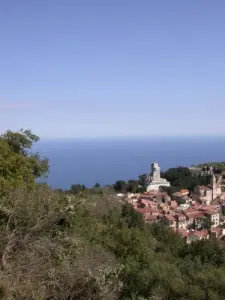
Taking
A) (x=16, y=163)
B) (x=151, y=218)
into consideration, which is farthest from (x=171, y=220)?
(x=16, y=163)

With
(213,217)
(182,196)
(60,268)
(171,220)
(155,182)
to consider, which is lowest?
(213,217)

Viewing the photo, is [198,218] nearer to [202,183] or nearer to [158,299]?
[202,183]

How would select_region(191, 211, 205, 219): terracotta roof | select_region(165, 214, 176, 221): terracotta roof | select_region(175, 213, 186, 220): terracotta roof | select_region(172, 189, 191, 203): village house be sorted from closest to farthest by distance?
select_region(165, 214, 176, 221): terracotta roof → select_region(175, 213, 186, 220): terracotta roof → select_region(191, 211, 205, 219): terracotta roof → select_region(172, 189, 191, 203): village house

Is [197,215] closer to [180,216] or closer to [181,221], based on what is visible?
[180,216]

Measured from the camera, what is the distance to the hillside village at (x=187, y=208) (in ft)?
76.0

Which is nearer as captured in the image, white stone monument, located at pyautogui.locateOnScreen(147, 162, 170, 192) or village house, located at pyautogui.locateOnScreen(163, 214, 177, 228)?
village house, located at pyautogui.locateOnScreen(163, 214, 177, 228)

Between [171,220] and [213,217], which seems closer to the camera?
[171,220]

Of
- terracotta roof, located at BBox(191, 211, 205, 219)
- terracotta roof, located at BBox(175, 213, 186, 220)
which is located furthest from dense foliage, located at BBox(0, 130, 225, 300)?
terracotta roof, located at BBox(191, 211, 205, 219)

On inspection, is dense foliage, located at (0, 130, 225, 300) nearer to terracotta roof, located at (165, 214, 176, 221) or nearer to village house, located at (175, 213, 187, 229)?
terracotta roof, located at (165, 214, 176, 221)

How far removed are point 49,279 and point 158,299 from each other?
7.12 ft

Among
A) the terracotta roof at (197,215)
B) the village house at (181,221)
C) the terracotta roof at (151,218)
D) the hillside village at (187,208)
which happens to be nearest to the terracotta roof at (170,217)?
the hillside village at (187,208)

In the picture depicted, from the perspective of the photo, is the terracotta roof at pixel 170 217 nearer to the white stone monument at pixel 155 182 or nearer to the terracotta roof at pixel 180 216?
the terracotta roof at pixel 180 216

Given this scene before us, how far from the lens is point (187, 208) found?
3062cm

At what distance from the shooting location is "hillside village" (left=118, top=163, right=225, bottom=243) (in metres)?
23.2
